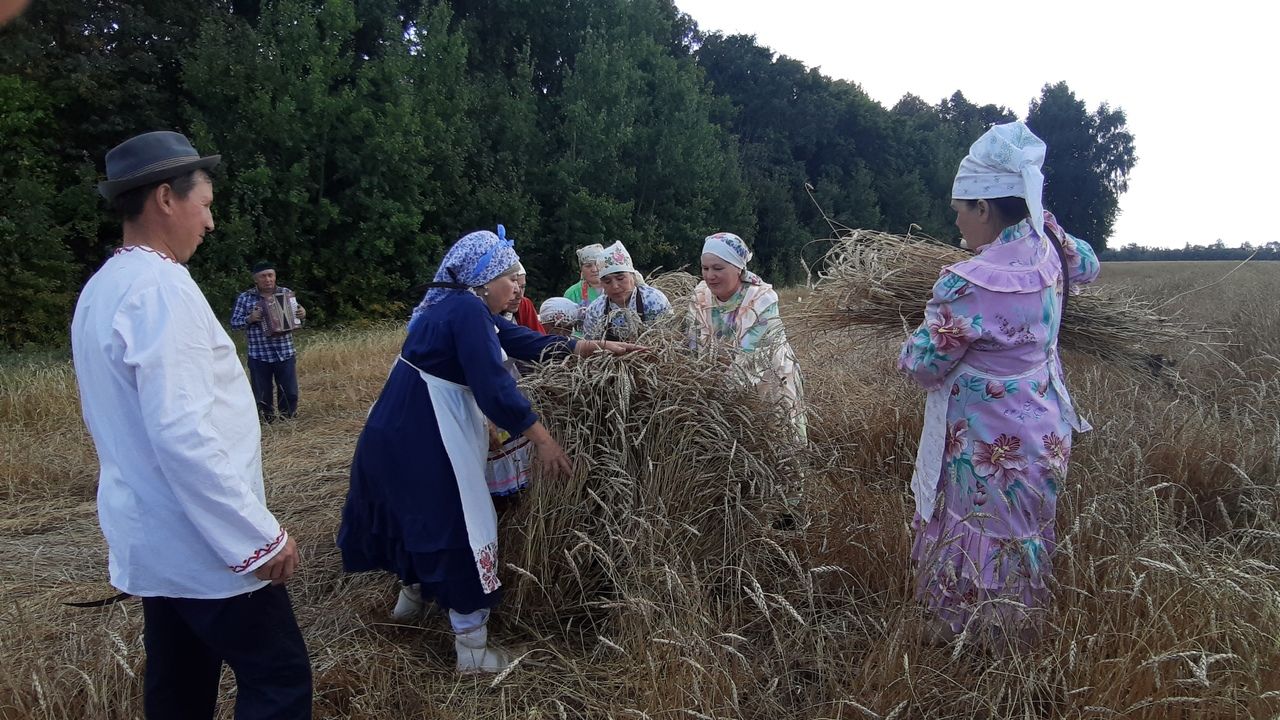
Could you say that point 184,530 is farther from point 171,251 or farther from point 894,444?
point 894,444

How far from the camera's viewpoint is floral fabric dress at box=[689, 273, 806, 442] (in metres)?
2.94

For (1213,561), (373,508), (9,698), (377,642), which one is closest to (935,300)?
(1213,561)

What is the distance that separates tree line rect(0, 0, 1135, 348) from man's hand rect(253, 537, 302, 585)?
652 centimetres

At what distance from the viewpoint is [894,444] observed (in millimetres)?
3967

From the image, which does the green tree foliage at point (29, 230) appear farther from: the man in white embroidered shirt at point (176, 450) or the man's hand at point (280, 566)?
the man's hand at point (280, 566)

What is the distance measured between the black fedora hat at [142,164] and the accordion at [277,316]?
5424 millimetres

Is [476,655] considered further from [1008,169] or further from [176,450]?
[1008,169]

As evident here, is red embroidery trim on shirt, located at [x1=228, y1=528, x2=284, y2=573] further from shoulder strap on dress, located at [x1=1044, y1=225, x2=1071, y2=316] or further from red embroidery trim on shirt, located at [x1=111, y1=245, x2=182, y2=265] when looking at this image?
shoulder strap on dress, located at [x1=1044, y1=225, x2=1071, y2=316]

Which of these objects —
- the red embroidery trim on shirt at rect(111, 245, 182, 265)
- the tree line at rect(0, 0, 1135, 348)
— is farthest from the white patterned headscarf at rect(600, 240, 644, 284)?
the tree line at rect(0, 0, 1135, 348)

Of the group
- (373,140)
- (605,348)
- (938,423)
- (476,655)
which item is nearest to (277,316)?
(605,348)

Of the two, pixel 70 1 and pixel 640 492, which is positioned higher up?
pixel 70 1

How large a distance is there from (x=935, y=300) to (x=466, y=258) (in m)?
1.47

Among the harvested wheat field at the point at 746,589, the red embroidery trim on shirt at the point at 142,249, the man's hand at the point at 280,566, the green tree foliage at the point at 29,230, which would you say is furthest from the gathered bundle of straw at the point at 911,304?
the green tree foliage at the point at 29,230

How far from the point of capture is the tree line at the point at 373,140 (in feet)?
48.3
